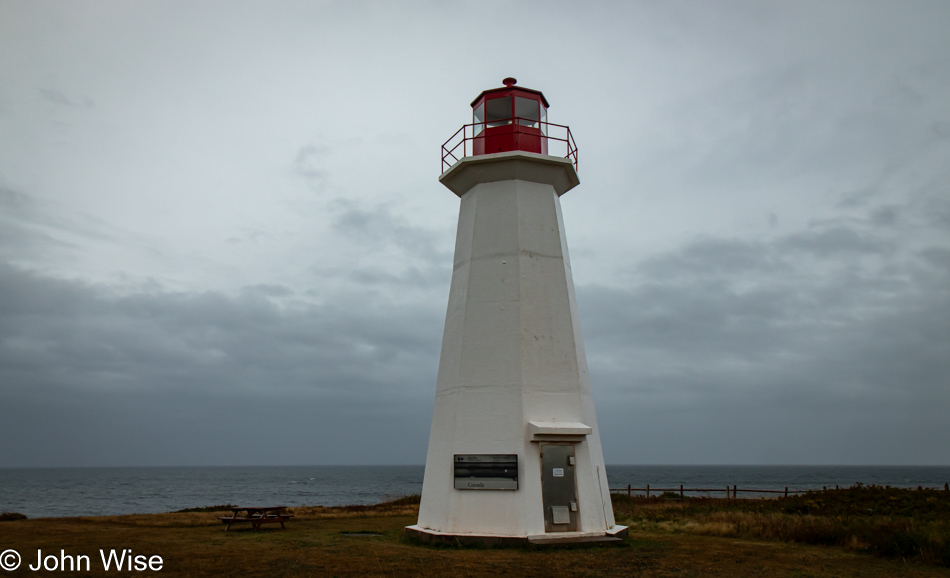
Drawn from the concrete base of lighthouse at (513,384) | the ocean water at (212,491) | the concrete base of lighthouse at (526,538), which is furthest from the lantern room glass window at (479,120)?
the ocean water at (212,491)

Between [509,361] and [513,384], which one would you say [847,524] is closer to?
[513,384]

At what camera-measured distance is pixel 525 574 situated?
924 centimetres

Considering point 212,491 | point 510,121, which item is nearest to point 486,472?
point 510,121

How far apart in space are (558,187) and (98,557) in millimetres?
10853

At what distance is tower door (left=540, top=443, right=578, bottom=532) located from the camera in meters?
11.9

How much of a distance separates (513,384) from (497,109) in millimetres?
5927

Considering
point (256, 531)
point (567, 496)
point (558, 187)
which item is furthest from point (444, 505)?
point (558, 187)

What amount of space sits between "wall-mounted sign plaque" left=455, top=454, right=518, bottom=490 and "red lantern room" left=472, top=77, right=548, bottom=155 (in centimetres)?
620

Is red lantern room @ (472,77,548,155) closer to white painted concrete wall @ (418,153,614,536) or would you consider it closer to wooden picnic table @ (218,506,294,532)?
white painted concrete wall @ (418,153,614,536)

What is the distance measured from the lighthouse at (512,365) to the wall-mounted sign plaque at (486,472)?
0.02 m

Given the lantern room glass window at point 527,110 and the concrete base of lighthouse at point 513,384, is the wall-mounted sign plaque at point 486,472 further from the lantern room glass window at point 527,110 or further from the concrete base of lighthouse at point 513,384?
the lantern room glass window at point 527,110

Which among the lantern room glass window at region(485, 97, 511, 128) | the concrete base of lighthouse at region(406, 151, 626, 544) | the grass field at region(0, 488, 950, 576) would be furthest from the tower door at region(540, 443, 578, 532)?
the lantern room glass window at region(485, 97, 511, 128)

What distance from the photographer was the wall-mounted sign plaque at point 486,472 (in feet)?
39.0

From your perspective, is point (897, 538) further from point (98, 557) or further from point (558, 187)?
point (98, 557)
